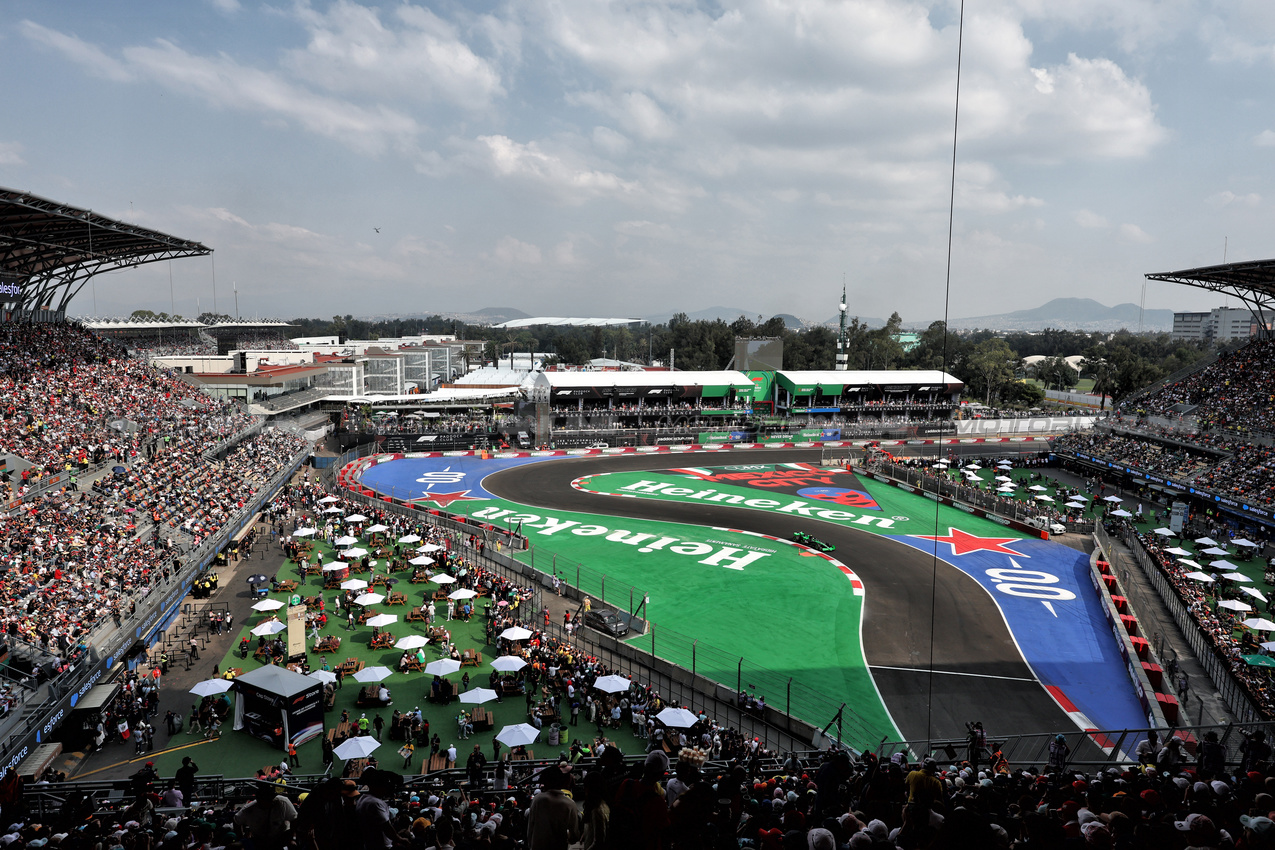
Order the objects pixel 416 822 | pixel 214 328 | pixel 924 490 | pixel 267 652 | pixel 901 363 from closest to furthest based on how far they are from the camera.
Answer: pixel 416 822 < pixel 267 652 < pixel 924 490 < pixel 214 328 < pixel 901 363

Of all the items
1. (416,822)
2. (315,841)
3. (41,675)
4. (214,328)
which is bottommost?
(41,675)

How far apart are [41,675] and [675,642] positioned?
17344mm

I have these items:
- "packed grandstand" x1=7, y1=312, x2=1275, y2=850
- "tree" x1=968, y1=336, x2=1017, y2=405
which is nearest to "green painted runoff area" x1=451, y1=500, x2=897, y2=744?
"packed grandstand" x1=7, y1=312, x2=1275, y2=850

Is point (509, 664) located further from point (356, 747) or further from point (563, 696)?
point (356, 747)

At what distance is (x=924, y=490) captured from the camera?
46.5 meters

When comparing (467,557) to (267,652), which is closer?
(267,652)

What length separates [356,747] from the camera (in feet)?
51.4

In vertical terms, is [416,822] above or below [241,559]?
above

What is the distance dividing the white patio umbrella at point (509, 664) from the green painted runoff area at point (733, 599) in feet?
15.5

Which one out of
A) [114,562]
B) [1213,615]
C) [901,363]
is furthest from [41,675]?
[901,363]

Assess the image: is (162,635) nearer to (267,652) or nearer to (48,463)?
(267,652)

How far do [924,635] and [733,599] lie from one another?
23.6ft

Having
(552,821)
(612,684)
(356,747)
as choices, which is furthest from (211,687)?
(552,821)

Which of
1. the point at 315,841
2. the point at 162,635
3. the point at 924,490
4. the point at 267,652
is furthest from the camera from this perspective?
the point at 924,490
